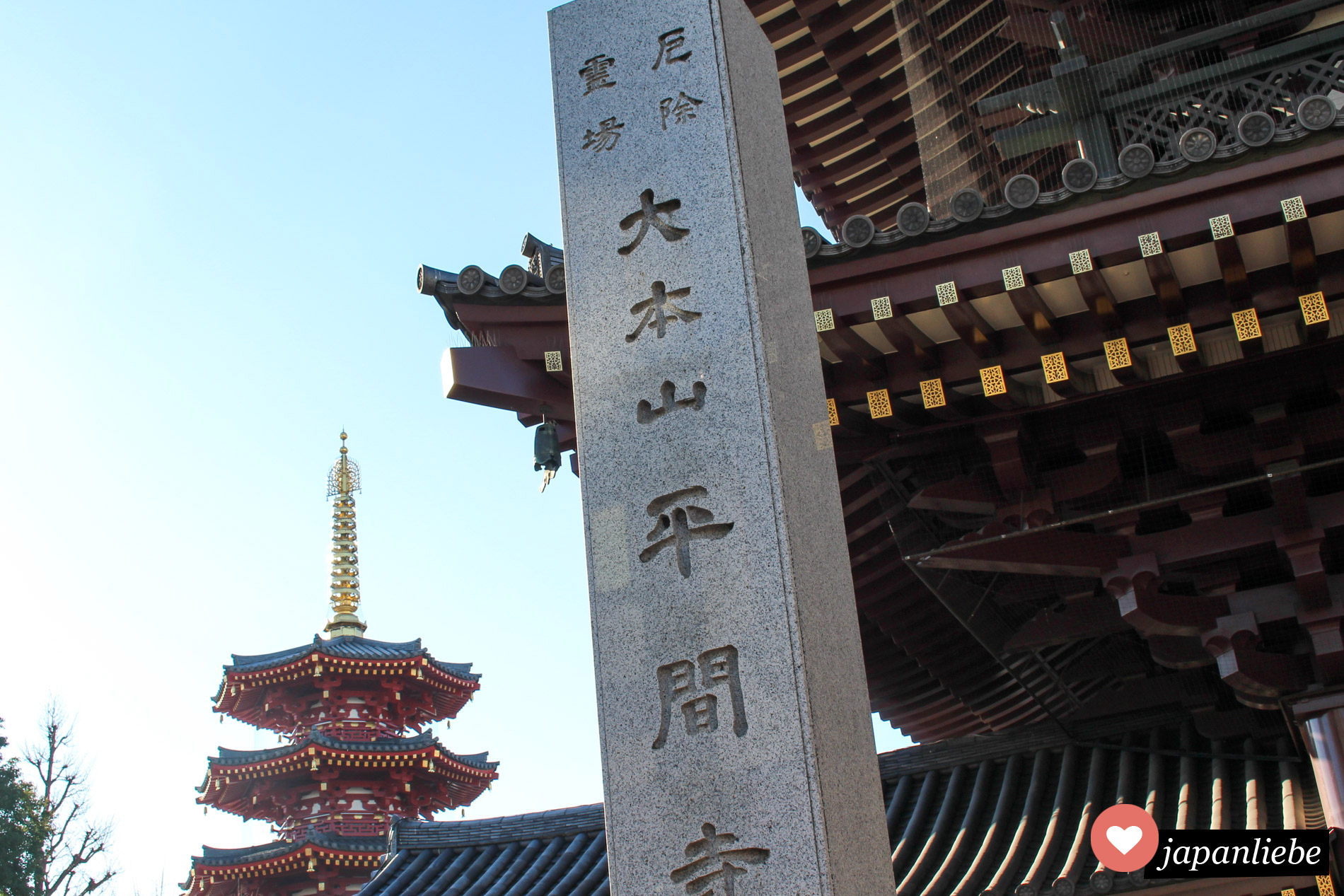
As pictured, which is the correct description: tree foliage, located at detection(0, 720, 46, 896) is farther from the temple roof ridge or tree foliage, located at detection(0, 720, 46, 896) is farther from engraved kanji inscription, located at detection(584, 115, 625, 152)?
engraved kanji inscription, located at detection(584, 115, 625, 152)

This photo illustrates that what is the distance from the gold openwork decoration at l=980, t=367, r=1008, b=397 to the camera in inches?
219

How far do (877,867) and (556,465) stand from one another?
8.54 feet

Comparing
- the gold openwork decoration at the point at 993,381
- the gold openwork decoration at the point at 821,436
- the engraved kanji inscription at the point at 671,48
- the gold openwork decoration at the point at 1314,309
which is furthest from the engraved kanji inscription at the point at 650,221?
the gold openwork decoration at the point at 1314,309

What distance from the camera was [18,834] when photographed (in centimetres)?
2030

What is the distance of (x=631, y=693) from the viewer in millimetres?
3729

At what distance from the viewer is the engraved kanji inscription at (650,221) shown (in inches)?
165

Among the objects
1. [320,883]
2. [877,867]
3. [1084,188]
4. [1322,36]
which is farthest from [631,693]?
[320,883]

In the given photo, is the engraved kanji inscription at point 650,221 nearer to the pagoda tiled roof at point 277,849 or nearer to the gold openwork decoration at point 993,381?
the gold openwork decoration at point 993,381

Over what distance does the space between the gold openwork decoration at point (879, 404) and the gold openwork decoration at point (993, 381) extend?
0.43 metres

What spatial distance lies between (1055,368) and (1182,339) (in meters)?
0.52

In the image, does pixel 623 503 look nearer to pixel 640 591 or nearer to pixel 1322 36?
pixel 640 591

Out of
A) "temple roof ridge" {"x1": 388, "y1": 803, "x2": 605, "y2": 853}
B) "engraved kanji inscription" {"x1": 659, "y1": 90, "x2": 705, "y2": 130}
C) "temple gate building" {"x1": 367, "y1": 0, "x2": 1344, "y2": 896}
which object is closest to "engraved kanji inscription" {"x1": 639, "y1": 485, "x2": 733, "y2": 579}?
"temple gate building" {"x1": 367, "y1": 0, "x2": 1344, "y2": 896}

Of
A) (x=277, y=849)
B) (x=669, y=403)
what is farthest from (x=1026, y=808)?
(x=277, y=849)

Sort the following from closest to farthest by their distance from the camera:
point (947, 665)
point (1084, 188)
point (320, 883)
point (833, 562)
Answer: point (833, 562) < point (1084, 188) < point (947, 665) < point (320, 883)
